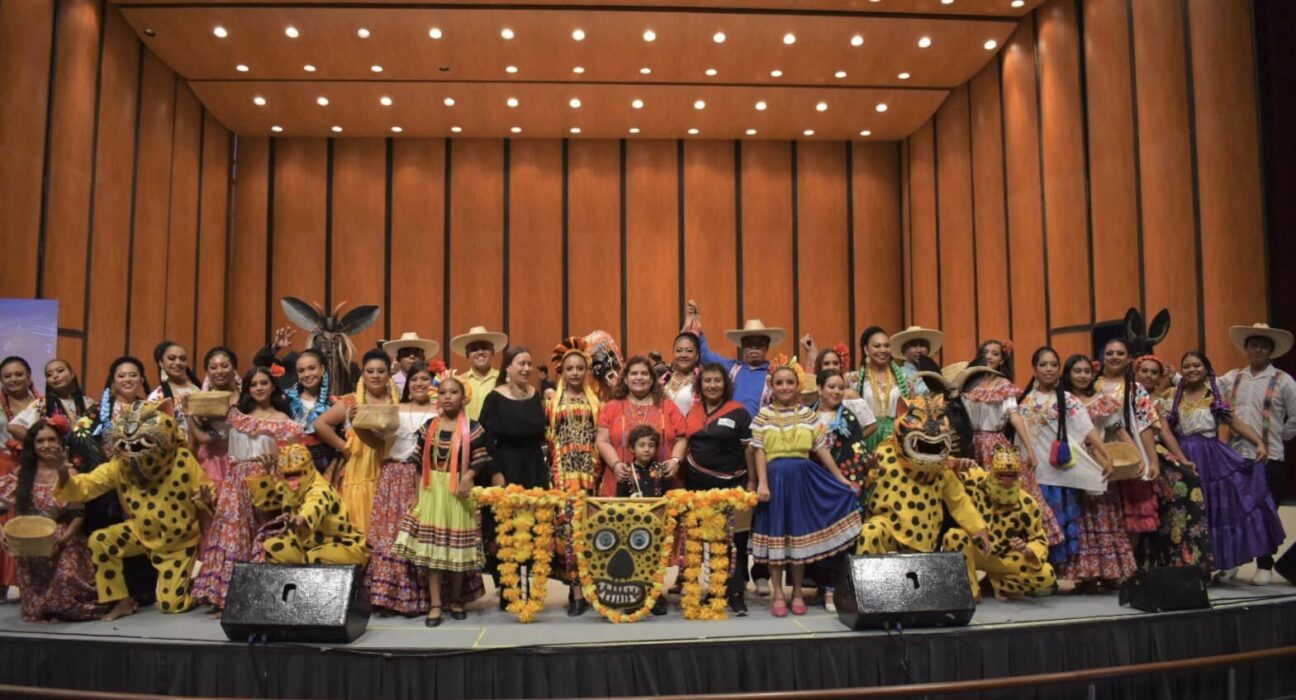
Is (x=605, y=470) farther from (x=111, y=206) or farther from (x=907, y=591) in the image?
(x=111, y=206)

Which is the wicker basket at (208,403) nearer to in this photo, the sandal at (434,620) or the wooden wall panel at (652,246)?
the sandal at (434,620)

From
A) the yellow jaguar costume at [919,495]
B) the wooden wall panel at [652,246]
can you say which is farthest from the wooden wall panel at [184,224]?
the yellow jaguar costume at [919,495]

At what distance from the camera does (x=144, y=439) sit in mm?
4340

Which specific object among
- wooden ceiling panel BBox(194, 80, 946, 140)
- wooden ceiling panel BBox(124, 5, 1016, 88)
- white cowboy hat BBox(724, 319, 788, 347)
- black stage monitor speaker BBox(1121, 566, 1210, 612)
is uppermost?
wooden ceiling panel BBox(124, 5, 1016, 88)

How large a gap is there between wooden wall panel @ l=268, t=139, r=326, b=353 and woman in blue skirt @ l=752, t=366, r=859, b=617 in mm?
9926

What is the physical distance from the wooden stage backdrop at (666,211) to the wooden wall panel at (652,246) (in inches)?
1.3

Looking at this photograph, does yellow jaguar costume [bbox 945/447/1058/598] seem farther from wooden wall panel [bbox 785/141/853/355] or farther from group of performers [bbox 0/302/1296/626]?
wooden wall panel [bbox 785/141/853/355]

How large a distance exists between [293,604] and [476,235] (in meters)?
9.67

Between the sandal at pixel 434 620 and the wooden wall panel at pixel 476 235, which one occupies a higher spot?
the wooden wall panel at pixel 476 235

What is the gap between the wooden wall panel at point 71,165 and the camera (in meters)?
8.26

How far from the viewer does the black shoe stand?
439 centimetres

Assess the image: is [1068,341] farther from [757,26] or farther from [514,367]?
[514,367]

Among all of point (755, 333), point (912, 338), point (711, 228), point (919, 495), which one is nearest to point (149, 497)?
point (755, 333)

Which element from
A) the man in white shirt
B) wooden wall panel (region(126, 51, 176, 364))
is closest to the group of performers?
the man in white shirt
